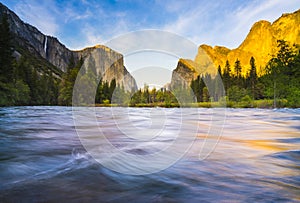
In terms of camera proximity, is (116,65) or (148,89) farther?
(148,89)

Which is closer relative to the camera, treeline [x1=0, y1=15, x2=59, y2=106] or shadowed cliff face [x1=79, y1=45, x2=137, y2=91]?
shadowed cliff face [x1=79, y1=45, x2=137, y2=91]

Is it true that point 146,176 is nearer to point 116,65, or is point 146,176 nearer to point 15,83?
point 116,65

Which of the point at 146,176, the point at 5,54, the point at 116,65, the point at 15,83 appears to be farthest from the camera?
the point at 15,83

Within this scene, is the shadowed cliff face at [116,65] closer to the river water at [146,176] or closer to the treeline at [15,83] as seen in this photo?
the river water at [146,176]

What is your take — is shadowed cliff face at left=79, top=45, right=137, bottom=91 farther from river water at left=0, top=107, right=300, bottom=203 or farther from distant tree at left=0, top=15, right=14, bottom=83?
distant tree at left=0, top=15, right=14, bottom=83

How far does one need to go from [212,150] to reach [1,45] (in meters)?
40.9

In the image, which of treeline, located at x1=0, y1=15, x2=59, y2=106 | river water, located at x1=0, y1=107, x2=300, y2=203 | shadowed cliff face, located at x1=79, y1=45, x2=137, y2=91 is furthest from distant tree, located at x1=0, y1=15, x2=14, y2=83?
river water, located at x1=0, y1=107, x2=300, y2=203

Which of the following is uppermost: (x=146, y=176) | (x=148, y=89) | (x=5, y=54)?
(x=5, y=54)

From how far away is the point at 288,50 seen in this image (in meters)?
39.6

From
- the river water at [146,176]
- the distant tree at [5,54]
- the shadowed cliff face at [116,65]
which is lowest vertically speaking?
the river water at [146,176]

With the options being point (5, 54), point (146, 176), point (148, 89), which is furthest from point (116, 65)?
point (5, 54)

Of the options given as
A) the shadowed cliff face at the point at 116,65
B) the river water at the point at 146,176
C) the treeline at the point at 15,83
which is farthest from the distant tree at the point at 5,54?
the river water at the point at 146,176

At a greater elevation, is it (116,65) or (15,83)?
(15,83)

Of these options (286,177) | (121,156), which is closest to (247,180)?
(286,177)
